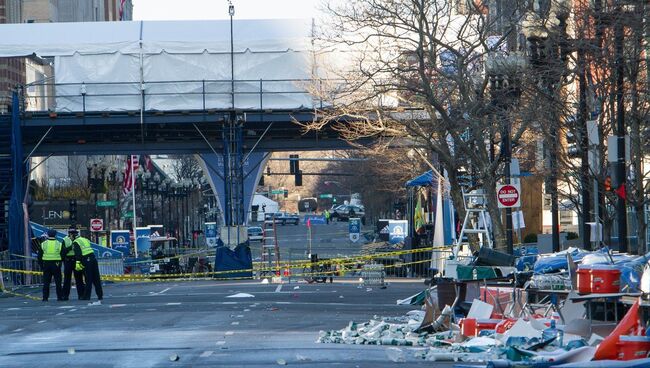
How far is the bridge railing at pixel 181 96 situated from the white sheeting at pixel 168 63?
38 millimetres

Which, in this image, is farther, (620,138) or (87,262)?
(87,262)

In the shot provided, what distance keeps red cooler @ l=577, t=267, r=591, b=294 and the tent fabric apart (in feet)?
112

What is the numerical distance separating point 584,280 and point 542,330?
963mm

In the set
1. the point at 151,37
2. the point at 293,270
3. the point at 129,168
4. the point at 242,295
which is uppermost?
the point at 151,37

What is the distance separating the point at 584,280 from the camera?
1630 centimetres

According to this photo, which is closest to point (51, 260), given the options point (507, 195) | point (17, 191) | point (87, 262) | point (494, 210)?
point (87, 262)

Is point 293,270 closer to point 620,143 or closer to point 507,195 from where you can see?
point 507,195

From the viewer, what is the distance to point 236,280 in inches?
1747

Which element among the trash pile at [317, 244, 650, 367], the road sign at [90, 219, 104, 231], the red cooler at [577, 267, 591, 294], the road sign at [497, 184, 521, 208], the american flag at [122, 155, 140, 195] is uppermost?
the american flag at [122, 155, 140, 195]

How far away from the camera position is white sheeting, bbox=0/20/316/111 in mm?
48812

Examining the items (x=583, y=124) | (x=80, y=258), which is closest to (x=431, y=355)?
(x=583, y=124)

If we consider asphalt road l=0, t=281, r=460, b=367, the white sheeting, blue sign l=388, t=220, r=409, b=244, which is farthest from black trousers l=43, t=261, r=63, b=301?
blue sign l=388, t=220, r=409, b=244

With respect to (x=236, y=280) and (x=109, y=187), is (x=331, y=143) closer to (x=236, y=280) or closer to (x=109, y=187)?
(x=236, y=280)

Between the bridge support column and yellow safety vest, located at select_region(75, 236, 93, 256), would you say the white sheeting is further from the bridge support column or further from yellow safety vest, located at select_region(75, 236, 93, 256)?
yellow safety vest, located at select_region(75, 236, 93, 256)
